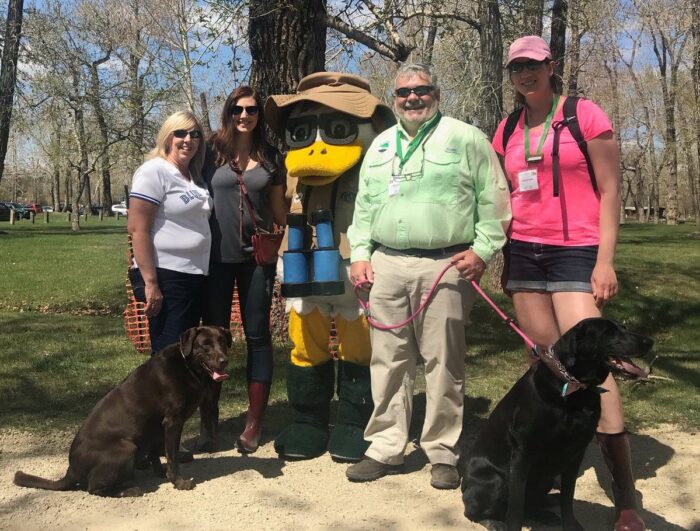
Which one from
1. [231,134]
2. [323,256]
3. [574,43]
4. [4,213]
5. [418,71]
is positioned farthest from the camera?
[4,213]

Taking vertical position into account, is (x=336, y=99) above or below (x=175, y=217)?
above

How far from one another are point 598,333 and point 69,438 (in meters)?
3.39

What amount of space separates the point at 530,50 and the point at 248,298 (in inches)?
86.0

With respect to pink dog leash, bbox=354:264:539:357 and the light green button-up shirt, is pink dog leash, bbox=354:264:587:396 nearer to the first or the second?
pink dog leash, bbox=354:264:539:357

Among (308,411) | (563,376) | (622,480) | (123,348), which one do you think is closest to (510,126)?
(563,376)

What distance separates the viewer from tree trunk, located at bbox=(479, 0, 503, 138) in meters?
8.77

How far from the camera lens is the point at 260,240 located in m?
4.03

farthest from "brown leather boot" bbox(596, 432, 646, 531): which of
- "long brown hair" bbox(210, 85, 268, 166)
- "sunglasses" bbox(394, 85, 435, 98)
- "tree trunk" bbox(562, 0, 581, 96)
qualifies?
"tree trunk" bbox(562, 0, 581, 96)

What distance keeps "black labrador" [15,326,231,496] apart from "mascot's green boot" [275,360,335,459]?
2.18ft

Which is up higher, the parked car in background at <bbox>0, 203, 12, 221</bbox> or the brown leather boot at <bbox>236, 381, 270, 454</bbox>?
the parked car in background at <bbox>0, 203, 12, 221</bbox>

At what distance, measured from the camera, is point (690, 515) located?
10.9 feet

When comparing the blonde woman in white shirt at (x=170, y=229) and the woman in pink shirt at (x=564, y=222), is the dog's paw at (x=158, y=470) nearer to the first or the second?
the blonde woman in white shirt at (x=170, y=229)

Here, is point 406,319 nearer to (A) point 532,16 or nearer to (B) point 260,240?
(B) point 260,240

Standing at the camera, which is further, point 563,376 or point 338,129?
point 338,129
